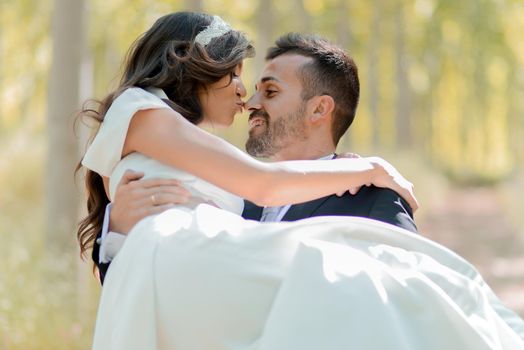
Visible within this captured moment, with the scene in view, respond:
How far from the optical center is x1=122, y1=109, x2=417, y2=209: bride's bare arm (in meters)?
3.32

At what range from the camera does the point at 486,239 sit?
798 inches

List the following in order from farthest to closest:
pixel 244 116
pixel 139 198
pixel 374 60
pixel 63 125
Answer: pixel 374 60
pixel 244 116
pixel 63 125
pixel 139 198

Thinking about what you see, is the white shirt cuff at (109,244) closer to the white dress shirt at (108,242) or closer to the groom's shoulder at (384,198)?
the white dress shirt at (108,242)

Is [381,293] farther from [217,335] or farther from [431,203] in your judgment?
[431,203]

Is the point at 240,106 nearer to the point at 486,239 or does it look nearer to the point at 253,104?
the point at 253,104

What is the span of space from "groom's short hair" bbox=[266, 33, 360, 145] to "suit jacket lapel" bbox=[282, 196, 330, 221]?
0.57m

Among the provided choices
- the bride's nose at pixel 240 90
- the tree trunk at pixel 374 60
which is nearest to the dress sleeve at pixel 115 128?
the bride's nose at pixel 240 90

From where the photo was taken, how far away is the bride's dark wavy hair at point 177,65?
3671mm

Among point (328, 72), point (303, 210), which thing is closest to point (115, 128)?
point (303, 210)

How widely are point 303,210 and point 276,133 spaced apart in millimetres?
504

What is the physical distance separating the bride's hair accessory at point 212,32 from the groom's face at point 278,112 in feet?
2.39

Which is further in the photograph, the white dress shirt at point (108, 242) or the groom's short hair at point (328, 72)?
the groom's short hair at point (328, 72)

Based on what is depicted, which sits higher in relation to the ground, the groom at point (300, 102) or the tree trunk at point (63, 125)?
the groom at point (300, 102)

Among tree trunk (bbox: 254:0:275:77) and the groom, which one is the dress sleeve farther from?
tree trunk (bbox: 254:0:275:77)
